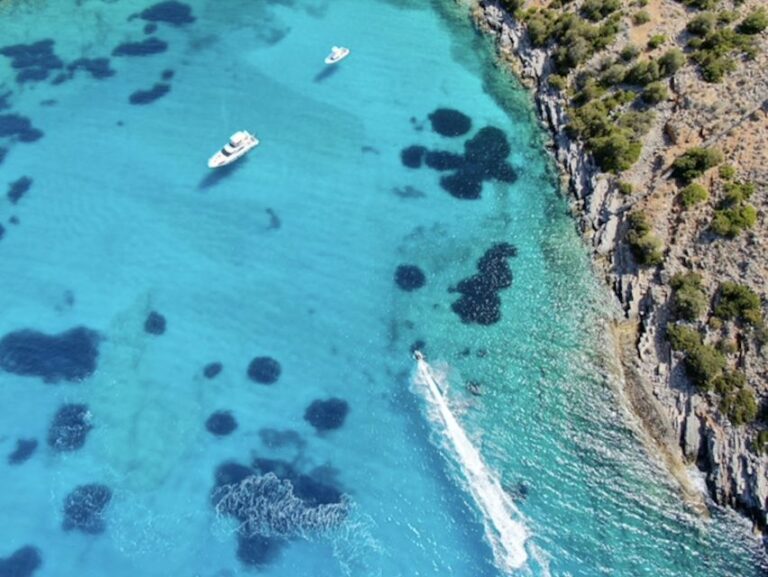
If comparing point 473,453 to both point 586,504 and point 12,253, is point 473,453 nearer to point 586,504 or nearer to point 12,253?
point 586,504

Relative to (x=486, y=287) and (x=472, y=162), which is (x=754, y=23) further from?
(x=486, y=287)

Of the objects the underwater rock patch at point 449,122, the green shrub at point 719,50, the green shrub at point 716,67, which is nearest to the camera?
the green shrub at point 716,67

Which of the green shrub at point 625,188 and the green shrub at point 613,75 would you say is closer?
the green shrub at point 625,188

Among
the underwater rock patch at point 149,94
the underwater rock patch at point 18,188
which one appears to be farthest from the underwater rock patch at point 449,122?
the underwater rock patch at point 18,188

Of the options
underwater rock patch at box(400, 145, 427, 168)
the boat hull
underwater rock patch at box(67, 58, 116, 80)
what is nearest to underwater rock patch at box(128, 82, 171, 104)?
underwater rock patch at box(67, 58, 116, 80)

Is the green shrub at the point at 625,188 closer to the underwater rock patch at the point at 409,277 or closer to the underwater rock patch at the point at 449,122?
the underwater rock patch at the point at 449,122

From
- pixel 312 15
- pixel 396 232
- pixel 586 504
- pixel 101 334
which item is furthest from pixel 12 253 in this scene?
pixel 586 504

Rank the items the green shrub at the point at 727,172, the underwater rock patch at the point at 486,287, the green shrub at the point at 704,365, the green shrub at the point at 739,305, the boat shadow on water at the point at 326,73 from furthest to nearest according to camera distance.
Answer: the boat shadow on water at the point at 326,73 → the green shrub at the point at 727,172 → the underwater rock patch at the point at 486,287 → the green shrub at the point at 739,305 → the green shrub at the point at 704,365
